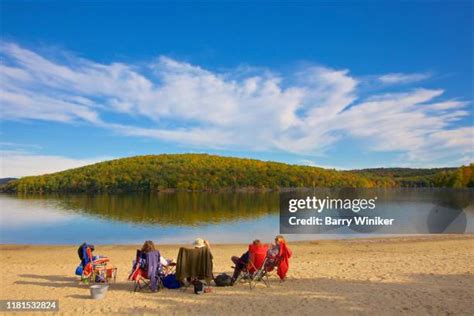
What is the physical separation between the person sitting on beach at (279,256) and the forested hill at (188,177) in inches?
→ 4521

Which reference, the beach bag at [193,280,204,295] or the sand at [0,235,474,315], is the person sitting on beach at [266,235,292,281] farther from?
the beach bag at [193,280,204,295]

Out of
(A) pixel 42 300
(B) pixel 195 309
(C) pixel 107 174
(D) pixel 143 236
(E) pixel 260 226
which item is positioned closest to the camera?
(B) pixel 195 309

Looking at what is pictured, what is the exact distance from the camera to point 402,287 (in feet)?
29.4

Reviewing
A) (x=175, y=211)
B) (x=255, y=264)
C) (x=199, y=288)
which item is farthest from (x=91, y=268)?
(x=175, y=211)

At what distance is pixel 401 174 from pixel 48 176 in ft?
383

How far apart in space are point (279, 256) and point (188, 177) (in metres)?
119

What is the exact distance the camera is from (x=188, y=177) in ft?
420

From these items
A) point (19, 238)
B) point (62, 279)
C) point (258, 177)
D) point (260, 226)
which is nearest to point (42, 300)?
point (62, 279)

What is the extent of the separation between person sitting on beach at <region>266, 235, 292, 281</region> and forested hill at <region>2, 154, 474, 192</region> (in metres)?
115

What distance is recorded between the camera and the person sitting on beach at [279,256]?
955 centimetres

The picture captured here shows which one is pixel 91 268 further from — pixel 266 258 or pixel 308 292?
pixel 308 292

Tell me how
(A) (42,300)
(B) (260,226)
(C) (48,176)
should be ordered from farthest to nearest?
(C) (48,176), (B) (260,226), (A) (42,300)

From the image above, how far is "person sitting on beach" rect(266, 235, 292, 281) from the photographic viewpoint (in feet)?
31.3

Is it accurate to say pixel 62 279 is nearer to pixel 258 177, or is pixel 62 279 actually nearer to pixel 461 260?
pixel 461 260
